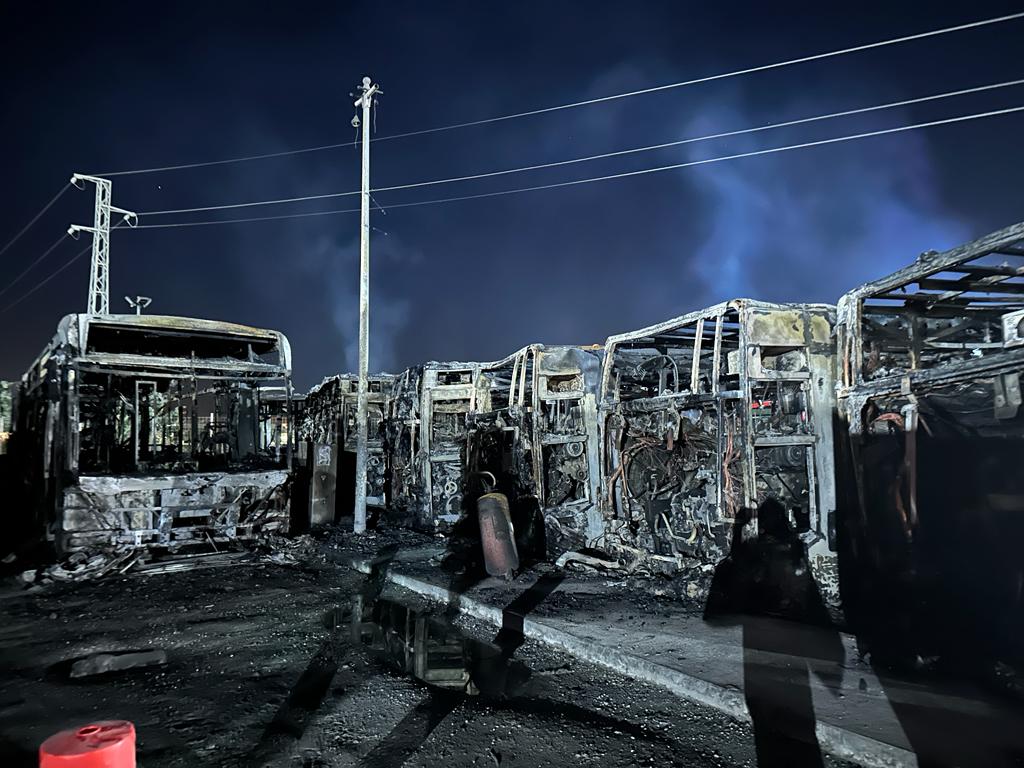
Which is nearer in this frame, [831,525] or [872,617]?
[872,617]

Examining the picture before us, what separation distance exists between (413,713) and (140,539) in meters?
6.91

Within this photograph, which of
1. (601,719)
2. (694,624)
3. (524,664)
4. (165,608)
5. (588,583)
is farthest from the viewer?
(588,583)

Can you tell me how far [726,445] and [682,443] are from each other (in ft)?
3.37

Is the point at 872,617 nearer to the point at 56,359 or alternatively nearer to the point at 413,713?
the point at 413,713

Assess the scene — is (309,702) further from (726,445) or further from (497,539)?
(726,445)

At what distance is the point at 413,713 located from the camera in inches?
190

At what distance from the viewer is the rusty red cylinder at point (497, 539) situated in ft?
30.0

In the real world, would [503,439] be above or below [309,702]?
Answer: above

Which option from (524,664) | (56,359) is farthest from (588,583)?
(56,359)

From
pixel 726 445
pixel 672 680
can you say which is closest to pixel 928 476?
pixel 726 445

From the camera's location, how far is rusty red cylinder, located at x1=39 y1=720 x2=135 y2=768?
1.72m

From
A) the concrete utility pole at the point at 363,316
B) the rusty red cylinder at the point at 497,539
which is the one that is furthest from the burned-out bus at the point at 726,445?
the concrete utility pole at the point at 363,316

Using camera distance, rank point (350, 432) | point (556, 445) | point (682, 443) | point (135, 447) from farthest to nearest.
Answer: point (350, 432)
point (135, 447)
point (556, 445)
point (682, 443)

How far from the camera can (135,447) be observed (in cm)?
1189
